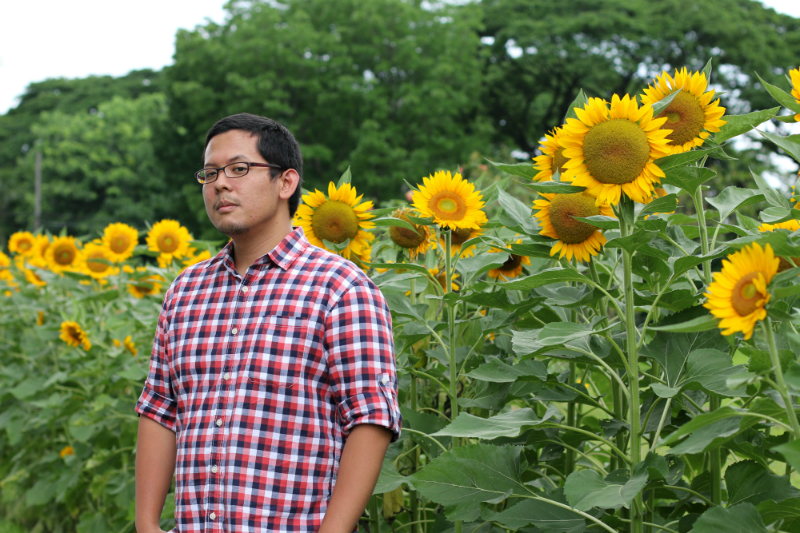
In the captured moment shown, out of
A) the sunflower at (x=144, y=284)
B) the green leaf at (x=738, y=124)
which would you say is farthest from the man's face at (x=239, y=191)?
the sunflower at (x=144, y=284)

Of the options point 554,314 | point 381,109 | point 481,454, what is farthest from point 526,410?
point 381,109

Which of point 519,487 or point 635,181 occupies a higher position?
point 635,181

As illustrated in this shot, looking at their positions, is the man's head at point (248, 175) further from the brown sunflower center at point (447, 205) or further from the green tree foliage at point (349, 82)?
the green tree foliage at point (349, 82)

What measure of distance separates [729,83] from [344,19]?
1178 centimetres

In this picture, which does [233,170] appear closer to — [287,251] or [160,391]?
[287,251]

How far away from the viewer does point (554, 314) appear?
188cm

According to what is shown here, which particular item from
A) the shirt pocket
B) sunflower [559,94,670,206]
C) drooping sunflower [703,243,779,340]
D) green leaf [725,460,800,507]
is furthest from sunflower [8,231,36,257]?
drooping sunflower [703,243,779,340]

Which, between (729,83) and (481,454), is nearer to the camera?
(481,454)

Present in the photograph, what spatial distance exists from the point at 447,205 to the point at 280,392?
73cm

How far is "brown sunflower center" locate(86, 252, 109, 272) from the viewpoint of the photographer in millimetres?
3953

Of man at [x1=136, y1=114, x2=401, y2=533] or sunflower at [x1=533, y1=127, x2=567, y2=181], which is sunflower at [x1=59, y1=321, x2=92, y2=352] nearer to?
man at [x1=136, y1=114, x2=401, y2=533]

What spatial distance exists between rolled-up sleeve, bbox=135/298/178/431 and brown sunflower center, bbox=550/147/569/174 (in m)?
1.04

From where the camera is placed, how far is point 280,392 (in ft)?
5.14

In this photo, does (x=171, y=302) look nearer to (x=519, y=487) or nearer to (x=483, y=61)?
(x=519, y=487)
